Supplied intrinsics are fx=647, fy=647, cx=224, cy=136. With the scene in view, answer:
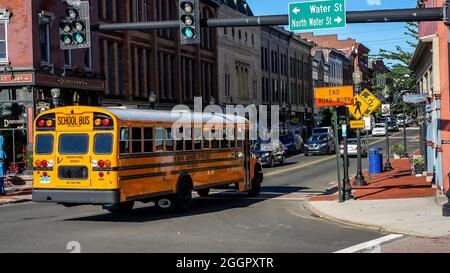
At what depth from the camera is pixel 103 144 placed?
14641mm

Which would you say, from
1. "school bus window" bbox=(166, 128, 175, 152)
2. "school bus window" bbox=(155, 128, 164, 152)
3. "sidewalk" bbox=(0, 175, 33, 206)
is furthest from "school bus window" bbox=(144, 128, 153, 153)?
"sidewalk" bbox=(0, 175, 33, 206)

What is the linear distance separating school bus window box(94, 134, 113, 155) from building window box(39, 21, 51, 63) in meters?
18.5

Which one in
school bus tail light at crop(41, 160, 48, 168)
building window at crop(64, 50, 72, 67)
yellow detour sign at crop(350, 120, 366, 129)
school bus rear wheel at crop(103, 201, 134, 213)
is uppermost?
building window at crop(64, 50, 72, 67)

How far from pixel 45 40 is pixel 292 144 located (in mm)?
24673

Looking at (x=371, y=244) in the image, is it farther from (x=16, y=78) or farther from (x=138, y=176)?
(x=16, y=78)

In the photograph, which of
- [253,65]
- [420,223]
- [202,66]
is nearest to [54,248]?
[420,223]

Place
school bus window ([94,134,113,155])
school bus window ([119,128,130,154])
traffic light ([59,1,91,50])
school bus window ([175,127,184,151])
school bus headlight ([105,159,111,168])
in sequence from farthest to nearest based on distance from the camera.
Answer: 1. traffic light ([59,1,91,50])
2. school bus window ([175,127,184,151])
3. school bus window ([119,128,130,154])
4. school bus window ([94,134,113,155])
5. school bus headlight ([105,159,111,168])

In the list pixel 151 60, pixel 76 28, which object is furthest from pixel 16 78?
A: pixel 76 28

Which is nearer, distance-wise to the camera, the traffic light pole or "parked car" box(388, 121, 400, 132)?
the traffic light pole

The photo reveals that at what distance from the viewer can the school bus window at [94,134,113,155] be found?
14.6 m

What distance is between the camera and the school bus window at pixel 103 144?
47.8ft

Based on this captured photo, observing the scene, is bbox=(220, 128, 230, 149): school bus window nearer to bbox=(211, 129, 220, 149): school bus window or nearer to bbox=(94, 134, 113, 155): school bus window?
bbox=(211, 129, 220, 149): school bus window
